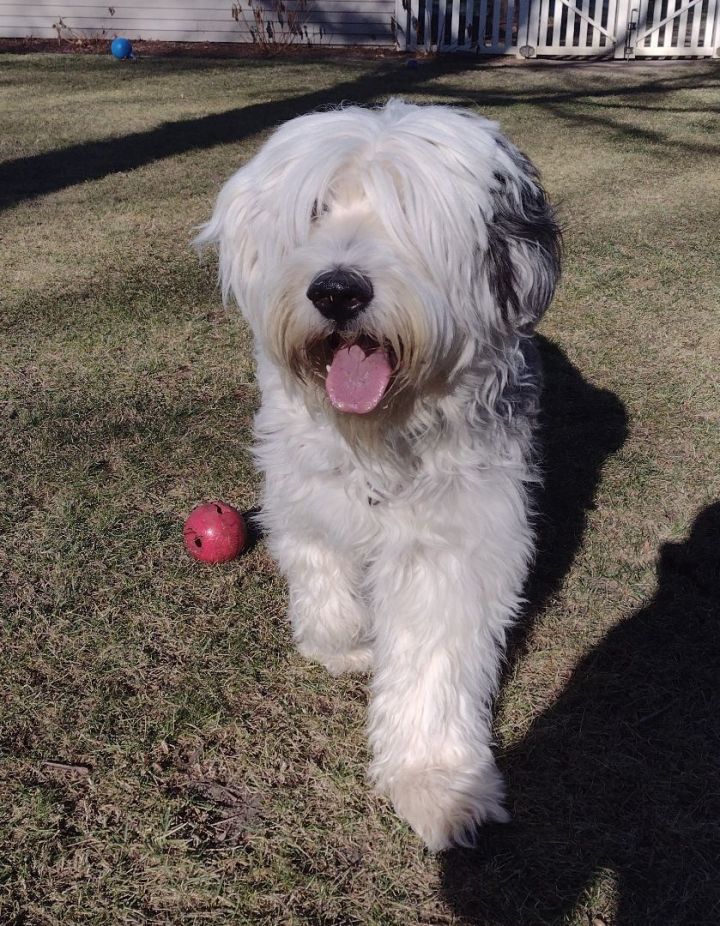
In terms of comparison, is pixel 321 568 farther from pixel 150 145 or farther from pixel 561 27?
pixel 561 27

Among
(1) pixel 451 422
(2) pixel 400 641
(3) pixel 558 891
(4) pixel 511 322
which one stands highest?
(4) pixel 511 322

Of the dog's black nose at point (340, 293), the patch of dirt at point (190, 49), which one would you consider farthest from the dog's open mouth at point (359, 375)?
the patch of dirt at point (190, 49)

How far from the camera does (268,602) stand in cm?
331

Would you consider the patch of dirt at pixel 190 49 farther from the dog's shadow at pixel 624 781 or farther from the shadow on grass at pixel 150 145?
the dog's shadow at pixel 624 781

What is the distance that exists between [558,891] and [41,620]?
1.92 m

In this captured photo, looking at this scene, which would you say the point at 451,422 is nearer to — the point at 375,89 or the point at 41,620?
the point at 41,620

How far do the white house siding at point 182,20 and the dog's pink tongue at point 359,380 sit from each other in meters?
17.1

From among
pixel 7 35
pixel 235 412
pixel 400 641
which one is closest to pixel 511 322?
pixel 400 641

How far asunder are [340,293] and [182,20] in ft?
57.9

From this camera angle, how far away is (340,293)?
2039mm

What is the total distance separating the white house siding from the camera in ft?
56.4

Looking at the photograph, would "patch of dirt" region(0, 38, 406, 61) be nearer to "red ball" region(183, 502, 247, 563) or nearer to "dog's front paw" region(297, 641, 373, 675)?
"red ball" region(183, 502, 247, 563)

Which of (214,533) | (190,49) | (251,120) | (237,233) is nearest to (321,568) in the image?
(214,533)

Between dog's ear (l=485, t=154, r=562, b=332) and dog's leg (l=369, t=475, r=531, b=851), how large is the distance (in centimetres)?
48
